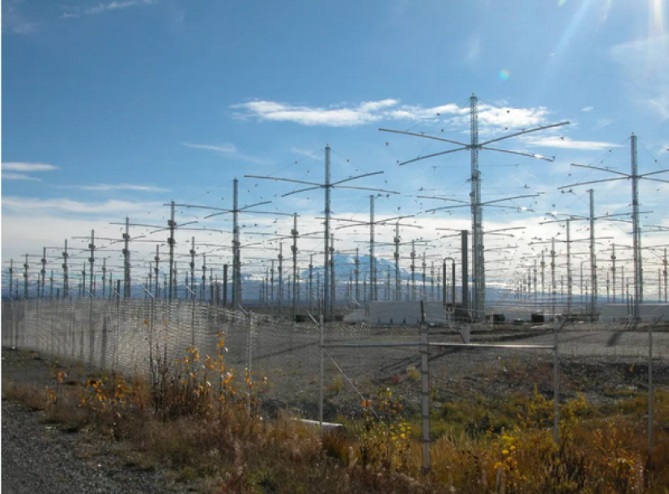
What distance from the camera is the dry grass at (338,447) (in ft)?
24.3

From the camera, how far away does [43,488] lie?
7.72m

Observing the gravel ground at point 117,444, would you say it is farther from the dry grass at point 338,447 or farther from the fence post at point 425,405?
the fence post at point 425,405

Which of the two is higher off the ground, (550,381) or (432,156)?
(432,156)

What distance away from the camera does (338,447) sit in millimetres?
9117

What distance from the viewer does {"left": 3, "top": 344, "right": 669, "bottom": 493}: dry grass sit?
24.3ft

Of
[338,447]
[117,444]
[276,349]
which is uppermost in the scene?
[276,349]

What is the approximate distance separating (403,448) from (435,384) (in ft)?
29.3

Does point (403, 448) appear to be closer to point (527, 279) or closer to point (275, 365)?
point (275, 365)

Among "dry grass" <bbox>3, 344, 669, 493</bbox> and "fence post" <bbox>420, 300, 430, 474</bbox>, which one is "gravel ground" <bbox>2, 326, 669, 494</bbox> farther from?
"fence post" <bbox>420, 300, 430, 474</bbox>

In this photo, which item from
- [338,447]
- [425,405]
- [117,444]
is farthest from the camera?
[117,444]

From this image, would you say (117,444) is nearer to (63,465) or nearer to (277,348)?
(63,465)

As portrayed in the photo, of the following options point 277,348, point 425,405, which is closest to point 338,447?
point 425,405

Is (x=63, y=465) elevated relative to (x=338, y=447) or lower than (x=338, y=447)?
lower

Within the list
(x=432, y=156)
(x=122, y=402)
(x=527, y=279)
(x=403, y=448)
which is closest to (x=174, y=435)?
(x=122, y=402)
